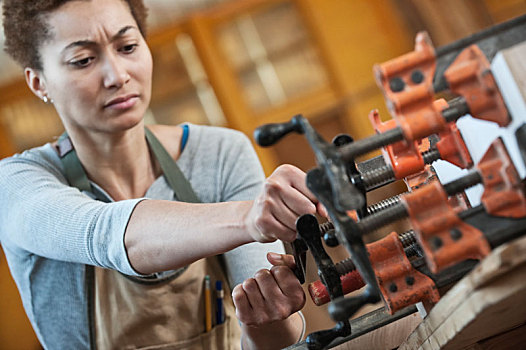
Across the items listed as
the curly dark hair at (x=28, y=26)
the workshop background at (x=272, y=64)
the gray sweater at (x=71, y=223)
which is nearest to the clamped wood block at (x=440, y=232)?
the gray sweater at (x=71, y=223)

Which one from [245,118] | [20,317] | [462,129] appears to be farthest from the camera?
[245,118]

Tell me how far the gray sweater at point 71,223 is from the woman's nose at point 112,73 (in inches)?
10.3

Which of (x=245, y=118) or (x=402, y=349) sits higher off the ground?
(x=245, y=118)

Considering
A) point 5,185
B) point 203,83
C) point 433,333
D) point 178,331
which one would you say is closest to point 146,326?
point 178,331

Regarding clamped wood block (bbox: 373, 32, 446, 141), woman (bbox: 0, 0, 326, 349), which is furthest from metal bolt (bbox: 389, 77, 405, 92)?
woman (bbox: 0, 0, 326, 349)

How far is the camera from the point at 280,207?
0.86 m

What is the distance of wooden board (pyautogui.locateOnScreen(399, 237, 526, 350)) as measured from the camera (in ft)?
1.84

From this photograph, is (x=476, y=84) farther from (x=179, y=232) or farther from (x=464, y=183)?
(x=179, y=232)

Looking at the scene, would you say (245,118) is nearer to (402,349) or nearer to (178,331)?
(178,331)

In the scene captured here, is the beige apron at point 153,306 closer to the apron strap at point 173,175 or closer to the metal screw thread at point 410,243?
the apron strap at point 173,175

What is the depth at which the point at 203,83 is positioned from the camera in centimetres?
534

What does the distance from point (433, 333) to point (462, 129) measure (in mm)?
306

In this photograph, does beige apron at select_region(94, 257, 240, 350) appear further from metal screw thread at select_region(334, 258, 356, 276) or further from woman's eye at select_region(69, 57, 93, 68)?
metal screw thread at select_region(334, 258, 356, 276)

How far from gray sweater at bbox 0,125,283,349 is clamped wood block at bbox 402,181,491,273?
0.53 m
